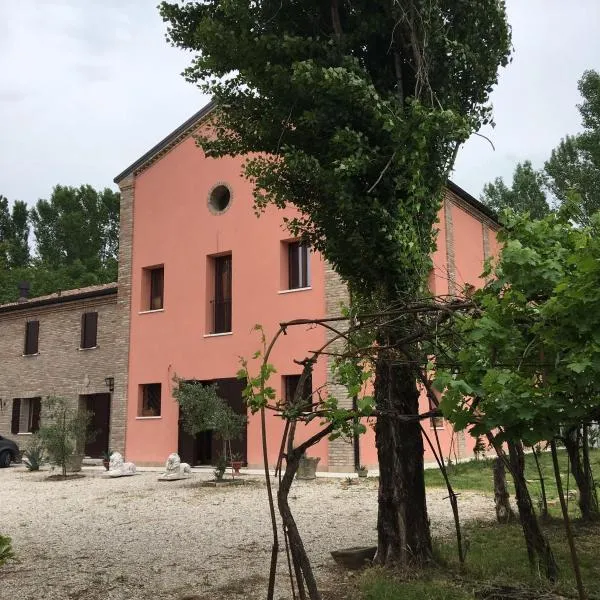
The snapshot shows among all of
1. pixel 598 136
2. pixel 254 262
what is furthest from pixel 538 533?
pixel 598 136

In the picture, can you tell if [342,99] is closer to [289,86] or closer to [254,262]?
[289,86]

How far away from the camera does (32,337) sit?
80.5ft

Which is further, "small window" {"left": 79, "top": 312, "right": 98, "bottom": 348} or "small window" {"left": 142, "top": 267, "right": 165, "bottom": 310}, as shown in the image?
"small window" {"left": 79, "top": 312, "right": 98, "bottom": 348}

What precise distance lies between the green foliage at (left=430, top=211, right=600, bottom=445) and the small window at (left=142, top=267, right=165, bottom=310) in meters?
17.5

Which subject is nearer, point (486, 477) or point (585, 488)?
point (585, 488)

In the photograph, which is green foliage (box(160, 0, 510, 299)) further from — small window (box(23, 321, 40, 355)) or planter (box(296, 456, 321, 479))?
small window (box(23, 321, 40, 355))

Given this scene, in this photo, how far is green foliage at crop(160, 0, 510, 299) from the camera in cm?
630

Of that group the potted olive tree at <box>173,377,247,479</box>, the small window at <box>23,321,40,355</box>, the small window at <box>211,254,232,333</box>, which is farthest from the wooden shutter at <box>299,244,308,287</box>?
the small window at <box>23,321,40,355</box>

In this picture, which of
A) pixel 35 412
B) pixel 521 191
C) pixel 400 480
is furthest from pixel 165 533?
pixel 521 191

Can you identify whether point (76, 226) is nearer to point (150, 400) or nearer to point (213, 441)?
point (150, 400)

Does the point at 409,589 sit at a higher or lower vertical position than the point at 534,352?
lower

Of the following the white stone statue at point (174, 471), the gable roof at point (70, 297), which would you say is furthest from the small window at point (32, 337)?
the white stone statue at point (174, 471)

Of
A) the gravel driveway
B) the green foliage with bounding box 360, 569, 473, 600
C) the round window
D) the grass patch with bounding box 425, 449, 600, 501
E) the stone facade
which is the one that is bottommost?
the gravel driveway

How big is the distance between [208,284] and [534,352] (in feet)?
52.9
